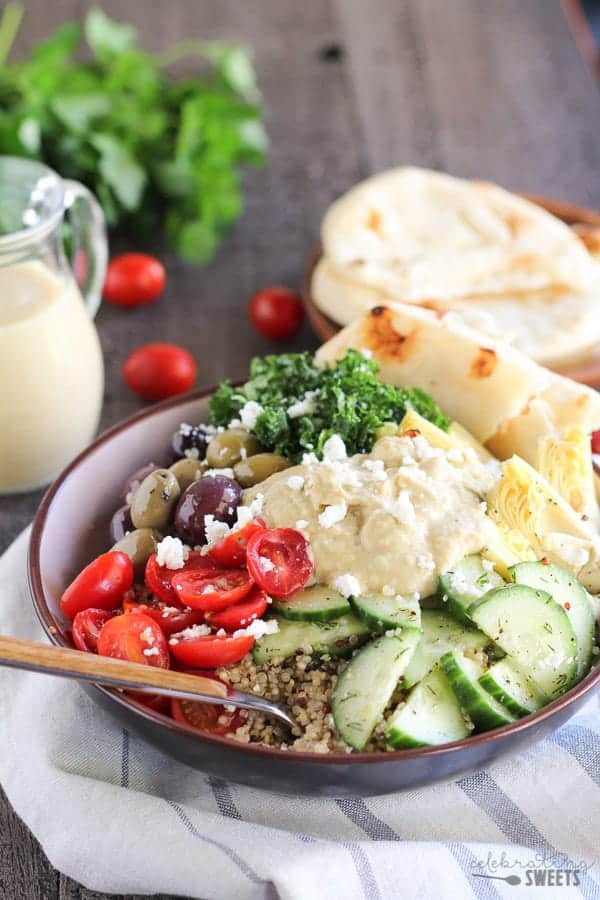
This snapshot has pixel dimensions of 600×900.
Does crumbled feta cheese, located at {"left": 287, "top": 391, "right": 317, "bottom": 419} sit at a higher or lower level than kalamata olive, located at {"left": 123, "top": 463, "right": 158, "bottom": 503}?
higher

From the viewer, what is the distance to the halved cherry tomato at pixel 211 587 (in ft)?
7.38

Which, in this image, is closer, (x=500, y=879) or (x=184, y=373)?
(x=500, y=879)

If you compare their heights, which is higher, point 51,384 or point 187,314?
point 51,384

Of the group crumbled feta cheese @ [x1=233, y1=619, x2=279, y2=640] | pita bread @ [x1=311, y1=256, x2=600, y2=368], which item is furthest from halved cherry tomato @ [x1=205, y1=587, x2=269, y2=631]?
pita bread @ [x1=311, y1=256, x2=600, y2=368]

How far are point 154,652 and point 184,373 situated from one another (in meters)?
1.65

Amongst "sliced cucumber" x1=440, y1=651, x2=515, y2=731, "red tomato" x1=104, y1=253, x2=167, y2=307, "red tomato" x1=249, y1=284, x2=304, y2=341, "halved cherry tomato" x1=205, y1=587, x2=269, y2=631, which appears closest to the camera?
"sliced cucumber" x1=440, y1=651, x2=515, y2=731

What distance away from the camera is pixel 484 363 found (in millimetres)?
2855

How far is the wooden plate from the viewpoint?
3.47 meters

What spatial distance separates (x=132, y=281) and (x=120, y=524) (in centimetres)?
169

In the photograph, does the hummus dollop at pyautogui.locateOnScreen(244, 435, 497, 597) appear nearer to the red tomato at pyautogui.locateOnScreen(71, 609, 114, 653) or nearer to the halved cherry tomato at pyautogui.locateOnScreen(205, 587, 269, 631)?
the halved cherry tomato at pyautogui.locateOnScreen(205, 587, 269, 631)

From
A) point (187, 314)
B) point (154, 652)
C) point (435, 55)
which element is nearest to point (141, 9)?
point (435, 55)

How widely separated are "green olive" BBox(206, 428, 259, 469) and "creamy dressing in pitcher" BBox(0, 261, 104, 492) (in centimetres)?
74

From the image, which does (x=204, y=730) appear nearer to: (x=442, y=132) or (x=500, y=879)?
(x=500, y=879)

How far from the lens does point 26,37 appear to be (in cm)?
557
